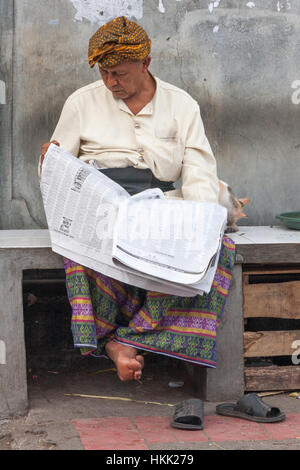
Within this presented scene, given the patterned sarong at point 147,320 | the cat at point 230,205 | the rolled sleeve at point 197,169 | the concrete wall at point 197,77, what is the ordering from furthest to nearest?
the concrete wall at point 197,77, the cat at point 230,205, the rolled sleeve at point 197,169, the patterned sarong at point 147,320

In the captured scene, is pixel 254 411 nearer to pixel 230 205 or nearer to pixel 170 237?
pixel 170 237

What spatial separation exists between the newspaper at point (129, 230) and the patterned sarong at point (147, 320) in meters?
0.14

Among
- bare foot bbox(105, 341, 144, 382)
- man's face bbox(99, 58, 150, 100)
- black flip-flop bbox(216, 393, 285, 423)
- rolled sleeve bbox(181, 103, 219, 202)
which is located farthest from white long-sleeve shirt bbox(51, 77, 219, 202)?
black flip-flop bbox(216, 393, 285, 423)

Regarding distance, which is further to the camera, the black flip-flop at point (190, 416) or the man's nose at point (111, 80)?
the man's nose at point (111, 80)

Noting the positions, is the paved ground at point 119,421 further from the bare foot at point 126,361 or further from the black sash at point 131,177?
the black sash at point 131,177

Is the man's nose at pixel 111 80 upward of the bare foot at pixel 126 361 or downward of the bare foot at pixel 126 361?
upward

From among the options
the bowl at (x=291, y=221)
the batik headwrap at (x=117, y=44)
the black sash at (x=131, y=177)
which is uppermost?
the batik headwrap at (x=117, y=44)

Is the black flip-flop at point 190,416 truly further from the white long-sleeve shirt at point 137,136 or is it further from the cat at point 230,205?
the cat at point 230,205

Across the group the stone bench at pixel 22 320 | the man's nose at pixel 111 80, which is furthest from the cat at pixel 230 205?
the man's nose at pixel 111 80

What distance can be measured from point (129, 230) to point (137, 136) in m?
0.67

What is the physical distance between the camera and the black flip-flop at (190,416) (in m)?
3.16

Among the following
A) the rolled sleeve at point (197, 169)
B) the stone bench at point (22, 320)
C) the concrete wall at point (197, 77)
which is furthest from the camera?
the concrete wall at point (197, 77)

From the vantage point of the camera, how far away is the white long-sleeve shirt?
3.55 meters

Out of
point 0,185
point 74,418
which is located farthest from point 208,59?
point 74,418
